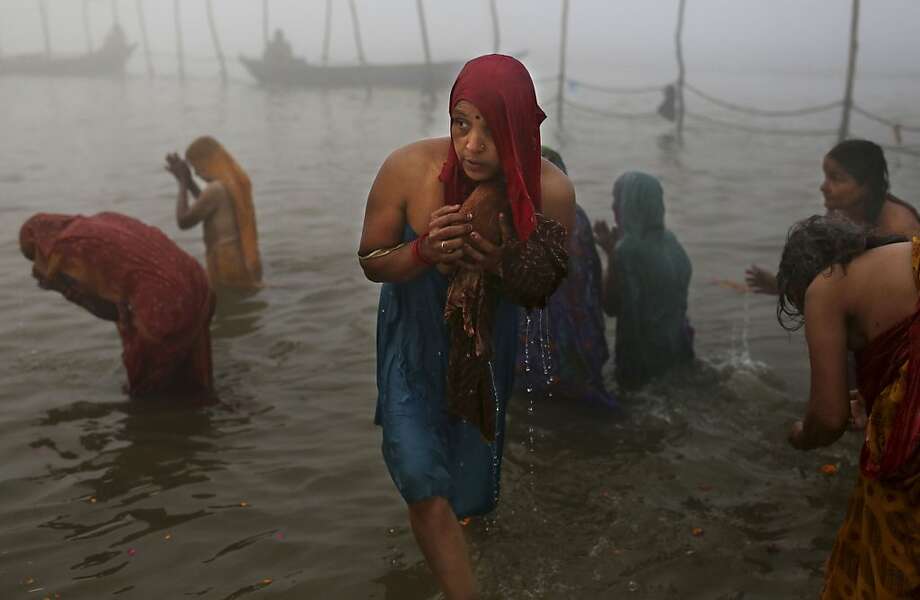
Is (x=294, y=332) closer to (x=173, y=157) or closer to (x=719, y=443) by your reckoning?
(x=173, y=157)

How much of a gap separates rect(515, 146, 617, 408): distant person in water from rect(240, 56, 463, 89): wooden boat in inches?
1221

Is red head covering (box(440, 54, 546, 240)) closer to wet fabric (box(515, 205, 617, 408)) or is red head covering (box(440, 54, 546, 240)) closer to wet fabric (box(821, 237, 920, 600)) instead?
wet fabric (box(821, 237, 920, 600))

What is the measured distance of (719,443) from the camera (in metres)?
4.68

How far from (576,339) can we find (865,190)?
60.1 inches

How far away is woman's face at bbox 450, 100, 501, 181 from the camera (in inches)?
103

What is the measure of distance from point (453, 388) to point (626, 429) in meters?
2.15

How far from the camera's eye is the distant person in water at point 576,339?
467cm

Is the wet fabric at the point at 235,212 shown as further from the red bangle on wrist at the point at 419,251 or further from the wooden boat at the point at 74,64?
the wooden boat at the point at 74,64

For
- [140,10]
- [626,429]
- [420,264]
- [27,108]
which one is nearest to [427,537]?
[420,264]

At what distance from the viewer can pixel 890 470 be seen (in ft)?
7.19

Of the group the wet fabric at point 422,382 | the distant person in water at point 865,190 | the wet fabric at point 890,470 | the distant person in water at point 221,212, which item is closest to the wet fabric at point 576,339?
the distant person in water at point 865,190

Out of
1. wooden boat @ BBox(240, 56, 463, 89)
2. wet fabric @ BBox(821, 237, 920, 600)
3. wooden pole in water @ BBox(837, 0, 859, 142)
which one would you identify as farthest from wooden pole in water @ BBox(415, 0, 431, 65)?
wet fabric @ BBox(821, 237, 920, 600)

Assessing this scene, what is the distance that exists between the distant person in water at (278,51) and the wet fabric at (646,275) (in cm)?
4031

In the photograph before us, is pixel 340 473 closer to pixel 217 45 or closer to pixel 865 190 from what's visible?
pixel 865 190
